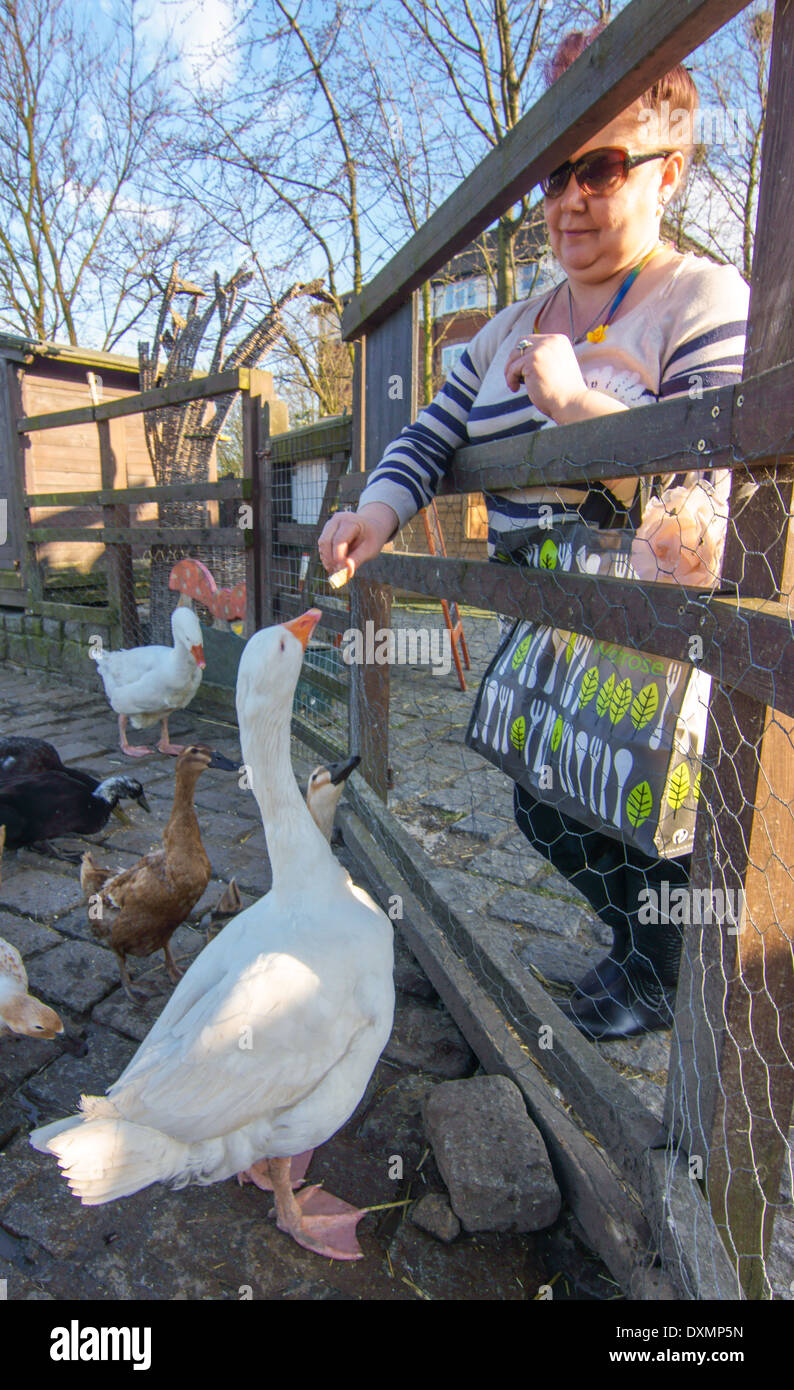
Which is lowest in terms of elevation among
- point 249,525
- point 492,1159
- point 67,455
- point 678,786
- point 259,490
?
point 492,1159

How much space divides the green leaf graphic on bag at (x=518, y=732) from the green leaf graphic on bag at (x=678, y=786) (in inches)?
17.1

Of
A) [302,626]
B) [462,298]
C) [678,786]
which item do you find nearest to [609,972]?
[678,786]

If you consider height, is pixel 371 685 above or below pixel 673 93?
below

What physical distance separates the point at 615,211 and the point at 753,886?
1.43 metres

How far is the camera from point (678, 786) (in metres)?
1.48

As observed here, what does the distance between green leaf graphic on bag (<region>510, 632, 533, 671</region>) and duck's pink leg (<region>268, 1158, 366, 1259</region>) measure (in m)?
1.36

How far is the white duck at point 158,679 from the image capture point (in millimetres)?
5387

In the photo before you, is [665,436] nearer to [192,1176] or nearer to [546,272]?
[192,1176]

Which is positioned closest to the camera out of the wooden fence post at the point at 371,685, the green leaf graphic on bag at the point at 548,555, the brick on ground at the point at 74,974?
the green leaf graphic on bag at the point at 548,555

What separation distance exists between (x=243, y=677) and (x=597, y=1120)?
138cm

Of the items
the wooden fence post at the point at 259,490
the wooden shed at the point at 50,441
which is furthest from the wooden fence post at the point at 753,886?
the wooden shed at the point at 50,441

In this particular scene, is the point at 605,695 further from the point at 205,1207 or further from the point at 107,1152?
the point at 205,1207

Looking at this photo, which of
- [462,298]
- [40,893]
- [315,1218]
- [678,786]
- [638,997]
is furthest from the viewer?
[462,298]

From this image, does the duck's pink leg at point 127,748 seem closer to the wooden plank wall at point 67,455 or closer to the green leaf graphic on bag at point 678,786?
the wooden plank wall at point 67,455
